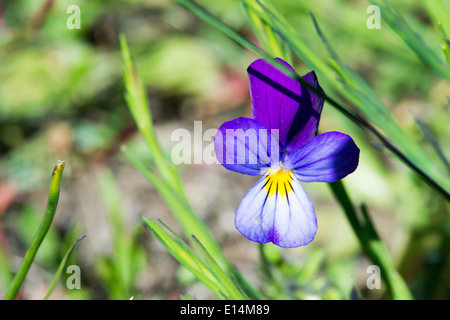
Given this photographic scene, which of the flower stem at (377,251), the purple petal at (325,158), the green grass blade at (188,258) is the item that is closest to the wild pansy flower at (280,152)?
the purple petal at (325,158)

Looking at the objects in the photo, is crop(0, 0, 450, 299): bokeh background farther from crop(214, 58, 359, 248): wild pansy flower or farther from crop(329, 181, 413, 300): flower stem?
crop(214, 58, 359, 248): wild pansy flower

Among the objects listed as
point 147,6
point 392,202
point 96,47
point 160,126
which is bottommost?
point 392,202

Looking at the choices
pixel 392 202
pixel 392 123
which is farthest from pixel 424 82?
pixel 392 123

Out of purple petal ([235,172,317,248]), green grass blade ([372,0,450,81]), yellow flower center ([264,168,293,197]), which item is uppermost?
green grass blade ([372,0,450,81])

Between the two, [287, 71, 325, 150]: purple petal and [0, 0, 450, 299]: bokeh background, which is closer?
[287, 71, 325, 150]: purple petal

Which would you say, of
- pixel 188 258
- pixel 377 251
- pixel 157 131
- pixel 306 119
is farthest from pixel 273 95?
pixel 157 131

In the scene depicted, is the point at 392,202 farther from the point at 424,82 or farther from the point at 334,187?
the point at 334,187

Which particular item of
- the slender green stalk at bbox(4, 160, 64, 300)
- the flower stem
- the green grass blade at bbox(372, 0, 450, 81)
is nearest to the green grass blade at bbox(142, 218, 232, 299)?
the slender green stalk at bbox(4, 160, 64, 300)
